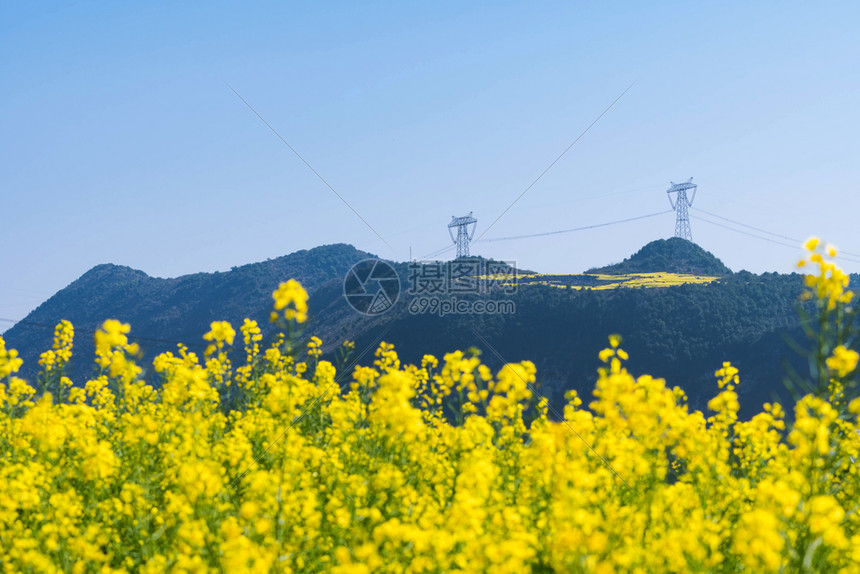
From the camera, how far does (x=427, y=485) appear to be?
18.7ft

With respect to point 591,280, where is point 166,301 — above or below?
above

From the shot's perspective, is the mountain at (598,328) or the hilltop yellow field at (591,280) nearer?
the mountain at (598,328)

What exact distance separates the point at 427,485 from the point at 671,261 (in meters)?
118

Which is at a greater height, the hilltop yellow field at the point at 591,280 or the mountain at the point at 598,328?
the hilltop yellow field at the point at 591,280

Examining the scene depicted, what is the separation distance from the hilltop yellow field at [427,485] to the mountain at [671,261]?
102 metres

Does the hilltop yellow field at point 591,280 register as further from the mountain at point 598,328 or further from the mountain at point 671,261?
the mountain at point 671,261

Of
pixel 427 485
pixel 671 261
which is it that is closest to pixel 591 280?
pixel 671 261

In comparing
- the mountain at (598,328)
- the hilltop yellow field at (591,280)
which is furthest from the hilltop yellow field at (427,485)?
the hilltop yellow field at (591,280)

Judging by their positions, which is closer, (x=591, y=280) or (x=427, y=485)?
(x=427, y=485)

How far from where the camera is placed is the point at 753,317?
204 feet

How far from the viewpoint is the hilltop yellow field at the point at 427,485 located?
357 cm

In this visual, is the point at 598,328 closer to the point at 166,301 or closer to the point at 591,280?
the point at 591,280

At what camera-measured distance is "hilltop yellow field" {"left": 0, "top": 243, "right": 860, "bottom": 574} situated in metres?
3.57

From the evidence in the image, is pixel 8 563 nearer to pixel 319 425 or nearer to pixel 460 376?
Result: pixel 319 425
